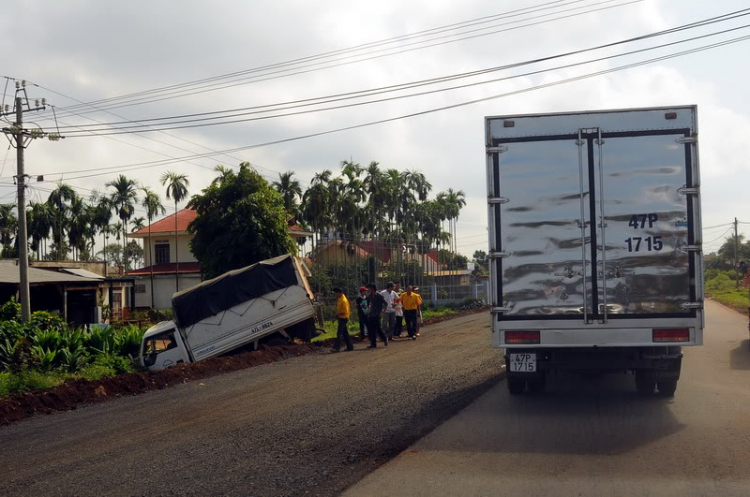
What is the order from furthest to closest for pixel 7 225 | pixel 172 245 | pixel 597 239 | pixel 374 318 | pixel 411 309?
pixel 7 225
pixel 172 245
pixel 411 309
pixel 374 318
pixel 597 239

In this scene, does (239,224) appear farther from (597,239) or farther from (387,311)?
(597,239)

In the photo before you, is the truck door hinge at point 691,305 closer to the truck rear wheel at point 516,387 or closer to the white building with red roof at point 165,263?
the truck rear wheel at point 516,387

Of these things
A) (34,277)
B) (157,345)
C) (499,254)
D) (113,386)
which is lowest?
(113,386)

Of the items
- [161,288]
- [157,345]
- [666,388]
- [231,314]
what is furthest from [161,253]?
[666,388]

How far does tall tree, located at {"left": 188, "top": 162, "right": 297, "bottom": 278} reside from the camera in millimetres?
26594

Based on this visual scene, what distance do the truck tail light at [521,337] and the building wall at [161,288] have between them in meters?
43.8

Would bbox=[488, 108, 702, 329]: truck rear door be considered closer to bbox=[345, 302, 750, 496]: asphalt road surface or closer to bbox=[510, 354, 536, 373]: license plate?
bbox=[510, 354, 536, 373]: license plate

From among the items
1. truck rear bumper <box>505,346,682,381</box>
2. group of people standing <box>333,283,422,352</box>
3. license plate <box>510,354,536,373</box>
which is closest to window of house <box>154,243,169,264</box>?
group of people standing <box>333,283,422,352</box>

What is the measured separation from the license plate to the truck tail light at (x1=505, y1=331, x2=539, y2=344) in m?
0.39

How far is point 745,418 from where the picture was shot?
8.77 metres

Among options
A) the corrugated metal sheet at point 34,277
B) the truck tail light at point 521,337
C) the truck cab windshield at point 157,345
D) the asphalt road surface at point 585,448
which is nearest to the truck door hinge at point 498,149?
the truck tail light at point 521,337

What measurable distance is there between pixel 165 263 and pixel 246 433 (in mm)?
47523

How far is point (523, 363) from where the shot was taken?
381 inches

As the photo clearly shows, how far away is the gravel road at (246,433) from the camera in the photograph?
6.83 metres
